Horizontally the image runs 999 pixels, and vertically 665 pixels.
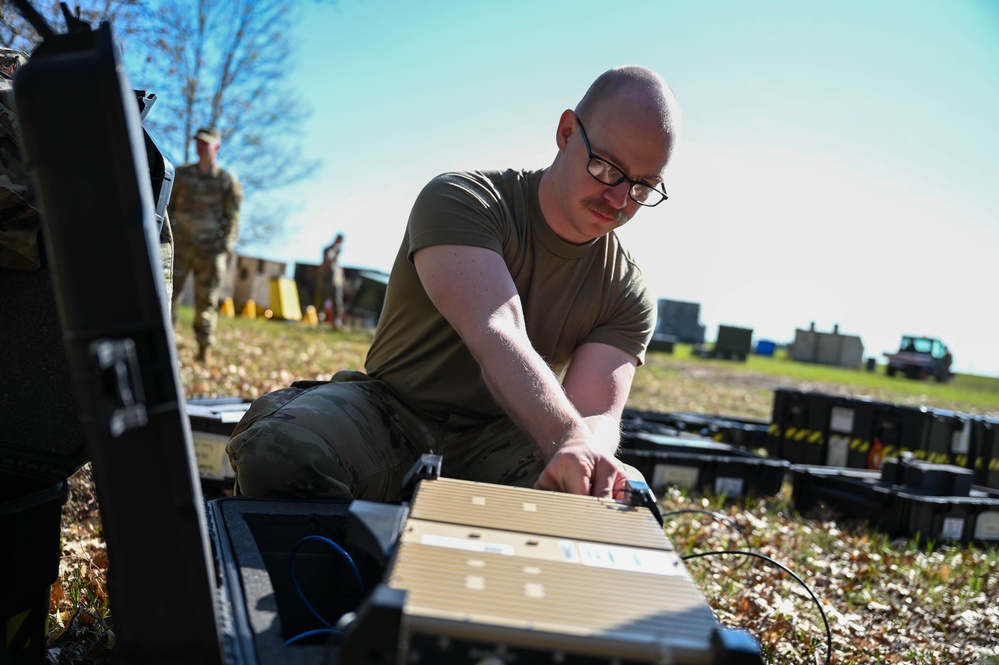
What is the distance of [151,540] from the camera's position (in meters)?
1.17

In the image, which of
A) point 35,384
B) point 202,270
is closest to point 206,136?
point 202,270

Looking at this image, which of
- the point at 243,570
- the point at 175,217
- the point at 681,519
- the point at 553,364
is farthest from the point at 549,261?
the point at 175,217

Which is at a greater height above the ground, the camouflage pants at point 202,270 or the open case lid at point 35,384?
the open case lid at point 35,384

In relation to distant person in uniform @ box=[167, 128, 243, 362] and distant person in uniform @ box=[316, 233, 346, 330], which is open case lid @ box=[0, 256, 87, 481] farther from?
distant person in uniform @ box=[316, 233, 346, 330]

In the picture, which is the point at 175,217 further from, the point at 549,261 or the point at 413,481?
the point at 413,481

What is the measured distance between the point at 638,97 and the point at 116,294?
1920mm

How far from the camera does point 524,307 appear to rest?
115 inches

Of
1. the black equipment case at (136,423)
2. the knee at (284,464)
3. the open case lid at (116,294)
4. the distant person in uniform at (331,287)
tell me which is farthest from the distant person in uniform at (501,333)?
the distant person in uniform at (331,287)

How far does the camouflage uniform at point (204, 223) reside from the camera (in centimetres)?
950

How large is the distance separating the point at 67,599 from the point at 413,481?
5.11ft

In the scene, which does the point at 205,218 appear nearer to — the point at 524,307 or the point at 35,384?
the point at 524,307

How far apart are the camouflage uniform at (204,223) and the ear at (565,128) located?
7.37 m

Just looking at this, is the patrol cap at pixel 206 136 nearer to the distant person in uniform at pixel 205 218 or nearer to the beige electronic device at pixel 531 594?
the distant person in uniform at pixel 205 218

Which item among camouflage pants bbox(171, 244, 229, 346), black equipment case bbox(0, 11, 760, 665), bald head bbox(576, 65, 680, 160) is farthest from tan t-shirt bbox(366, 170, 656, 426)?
camouflage pants bbox(171, 244, 229, 346)
